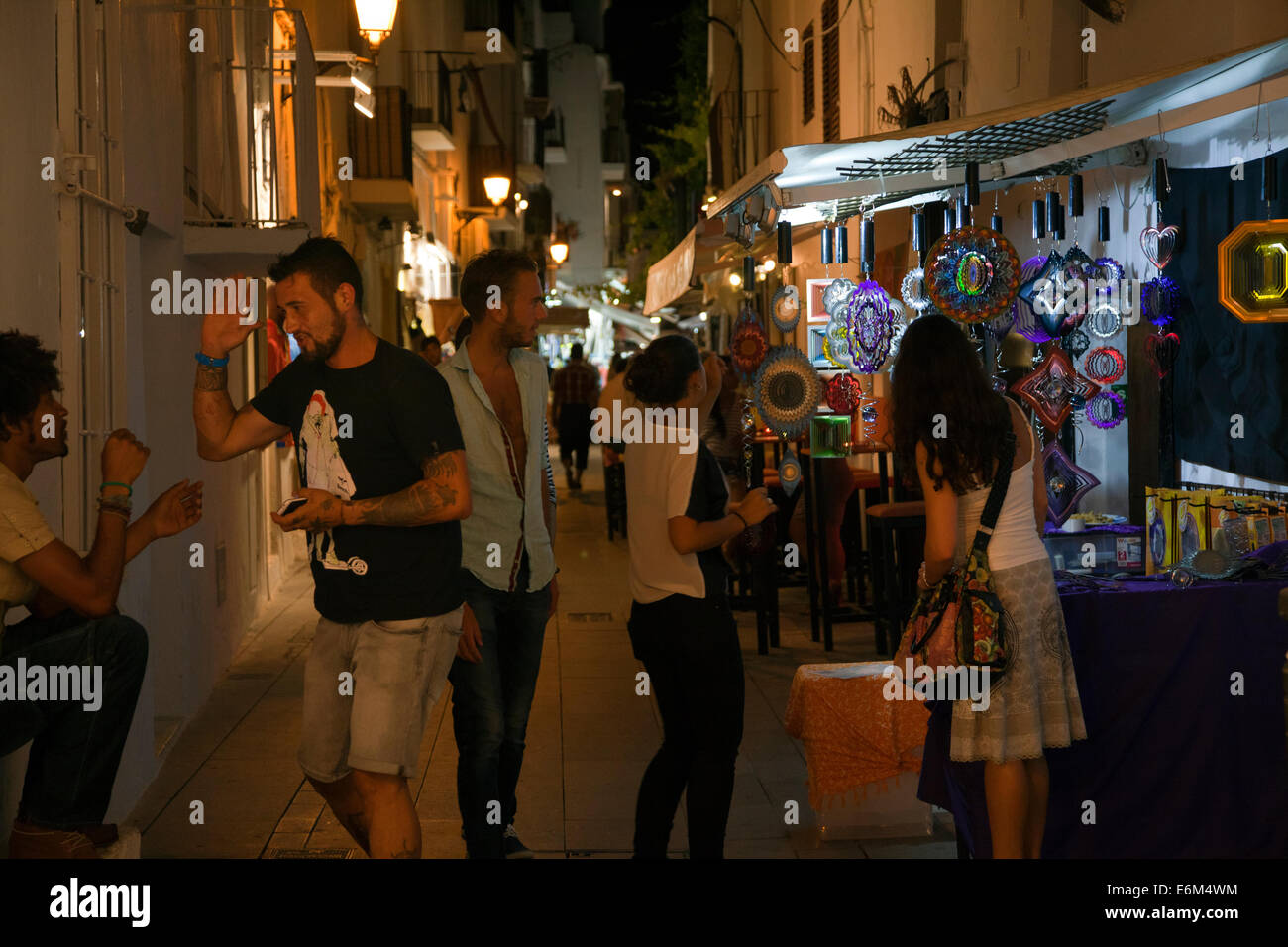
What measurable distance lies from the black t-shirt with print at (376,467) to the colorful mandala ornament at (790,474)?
17.9 ft

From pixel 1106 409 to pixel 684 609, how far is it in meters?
4.03

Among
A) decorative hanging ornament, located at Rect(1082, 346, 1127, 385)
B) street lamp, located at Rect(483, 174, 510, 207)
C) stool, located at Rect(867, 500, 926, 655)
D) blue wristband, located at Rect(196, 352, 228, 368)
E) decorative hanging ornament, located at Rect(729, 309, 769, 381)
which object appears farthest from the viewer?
street lamp, located at Rect(483, 174, 510, 207)

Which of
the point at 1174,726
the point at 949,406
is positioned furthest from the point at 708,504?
the point at 1174,726

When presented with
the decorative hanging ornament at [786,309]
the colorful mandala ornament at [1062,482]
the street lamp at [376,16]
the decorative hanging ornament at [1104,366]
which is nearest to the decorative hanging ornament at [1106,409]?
the decorative hanging ornament at [1104,366]

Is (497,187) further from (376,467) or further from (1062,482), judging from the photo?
(376,467)

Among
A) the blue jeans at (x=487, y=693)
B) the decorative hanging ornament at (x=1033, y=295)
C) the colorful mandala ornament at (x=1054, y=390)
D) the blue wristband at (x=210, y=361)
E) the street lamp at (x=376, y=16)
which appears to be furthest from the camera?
the street lamp at (x=376, y=16)

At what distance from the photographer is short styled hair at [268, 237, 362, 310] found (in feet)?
12.9

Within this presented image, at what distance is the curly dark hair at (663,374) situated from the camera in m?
4.56

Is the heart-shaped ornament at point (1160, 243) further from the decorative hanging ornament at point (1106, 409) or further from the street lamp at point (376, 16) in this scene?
the street lamp at point (376, 16)

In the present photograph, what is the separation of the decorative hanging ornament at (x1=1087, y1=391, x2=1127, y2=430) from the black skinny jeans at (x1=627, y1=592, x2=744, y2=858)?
3.86 m

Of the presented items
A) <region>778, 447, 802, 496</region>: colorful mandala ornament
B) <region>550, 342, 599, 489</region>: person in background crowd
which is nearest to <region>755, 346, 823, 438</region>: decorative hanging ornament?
<region>778, 447, 802, 496</region>: colorful mandala ornament

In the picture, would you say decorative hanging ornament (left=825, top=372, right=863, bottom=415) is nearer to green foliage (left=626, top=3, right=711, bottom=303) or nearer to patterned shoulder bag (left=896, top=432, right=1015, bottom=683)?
patterned shoulder bag (left=896, top=432, right=1015, bottom=683)

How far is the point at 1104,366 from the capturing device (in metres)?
7.72

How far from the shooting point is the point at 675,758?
4535mm
